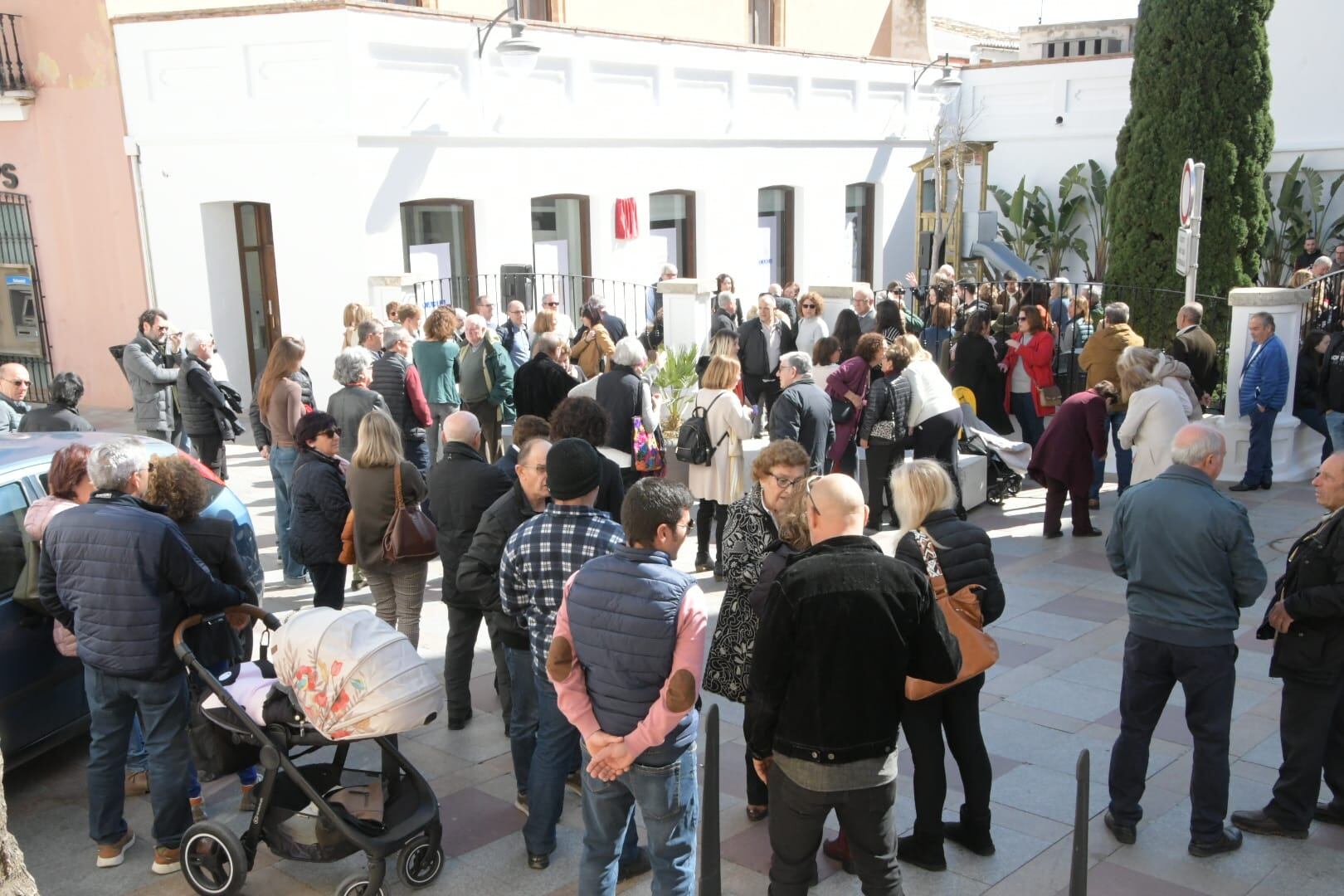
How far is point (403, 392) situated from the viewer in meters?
9.37

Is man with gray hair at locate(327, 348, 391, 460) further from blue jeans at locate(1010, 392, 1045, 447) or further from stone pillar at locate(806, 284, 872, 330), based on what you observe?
stone pillar at locate(806, 284, 872, 330)

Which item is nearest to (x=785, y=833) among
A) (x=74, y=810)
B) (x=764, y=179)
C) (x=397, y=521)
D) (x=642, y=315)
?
(x=397, y=521)

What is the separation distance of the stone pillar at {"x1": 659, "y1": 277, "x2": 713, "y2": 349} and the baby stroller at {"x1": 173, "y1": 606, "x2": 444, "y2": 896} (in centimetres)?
958

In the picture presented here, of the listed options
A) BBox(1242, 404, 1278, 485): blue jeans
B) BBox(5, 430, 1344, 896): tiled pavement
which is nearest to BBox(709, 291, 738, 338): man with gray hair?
BBox(1242, 404, 1278, 485): blue jeans

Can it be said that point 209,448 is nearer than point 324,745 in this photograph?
No

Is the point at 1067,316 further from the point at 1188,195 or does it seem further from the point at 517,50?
the point at 517,50

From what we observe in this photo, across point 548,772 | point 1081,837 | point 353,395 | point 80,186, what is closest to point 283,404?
point 353,395

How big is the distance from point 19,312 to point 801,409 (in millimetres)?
13985

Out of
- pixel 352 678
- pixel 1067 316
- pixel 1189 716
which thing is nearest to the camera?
pixel 352 678

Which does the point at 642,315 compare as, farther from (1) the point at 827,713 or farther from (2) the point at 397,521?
(1) the point at 827,713

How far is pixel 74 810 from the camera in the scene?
5.75 metres

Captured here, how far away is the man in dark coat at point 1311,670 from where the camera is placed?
4.91 m

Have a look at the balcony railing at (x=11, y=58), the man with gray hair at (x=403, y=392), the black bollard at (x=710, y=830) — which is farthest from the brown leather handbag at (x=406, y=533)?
the balcony railing at (x=11, y=58)

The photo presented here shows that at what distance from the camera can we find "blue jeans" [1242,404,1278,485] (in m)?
11.0
